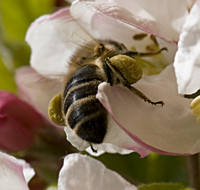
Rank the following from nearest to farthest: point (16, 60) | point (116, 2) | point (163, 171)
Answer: point (116, 2)
point (163, 171)
point (16, 60)

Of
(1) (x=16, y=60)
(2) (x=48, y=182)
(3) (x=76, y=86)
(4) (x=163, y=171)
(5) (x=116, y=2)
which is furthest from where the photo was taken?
(1) (x=16, y=60)

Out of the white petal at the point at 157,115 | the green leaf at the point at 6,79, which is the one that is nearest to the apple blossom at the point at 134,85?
the white petal at the point at 157,115

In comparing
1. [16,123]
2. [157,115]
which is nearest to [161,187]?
[157,115]

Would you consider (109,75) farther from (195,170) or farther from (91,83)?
(195,170)

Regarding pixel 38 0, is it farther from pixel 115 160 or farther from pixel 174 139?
pixel 174 139

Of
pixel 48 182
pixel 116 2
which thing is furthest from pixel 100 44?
pixel 48 182

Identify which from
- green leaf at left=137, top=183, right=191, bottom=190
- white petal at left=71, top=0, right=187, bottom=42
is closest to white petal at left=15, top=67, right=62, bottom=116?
white petal at left=71, top=0, right=187, bottom=42
